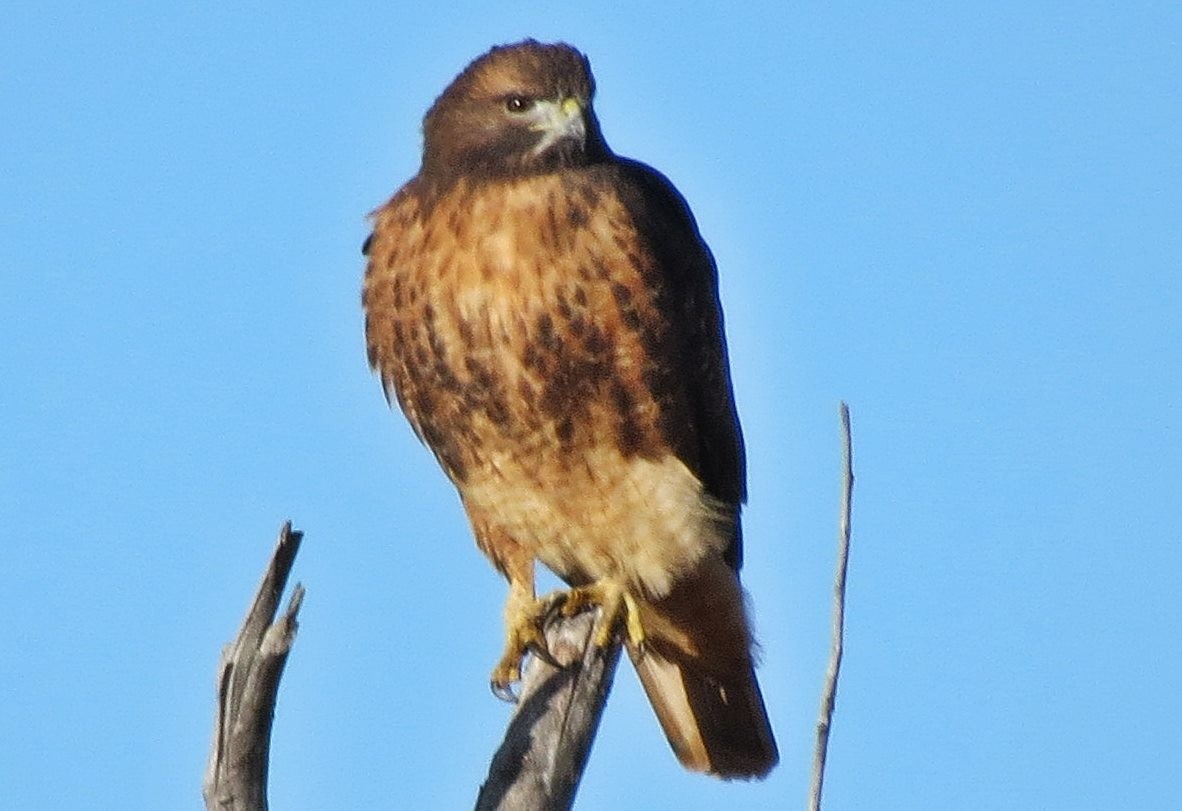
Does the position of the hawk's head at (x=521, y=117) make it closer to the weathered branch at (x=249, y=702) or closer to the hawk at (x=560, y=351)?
the hawk at (x=560, y=351)

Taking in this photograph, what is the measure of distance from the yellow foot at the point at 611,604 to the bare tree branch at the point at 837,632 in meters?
2.18

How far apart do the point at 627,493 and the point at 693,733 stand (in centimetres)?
105

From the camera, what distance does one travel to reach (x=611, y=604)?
596cm

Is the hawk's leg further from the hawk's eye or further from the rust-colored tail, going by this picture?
the hawk's eye

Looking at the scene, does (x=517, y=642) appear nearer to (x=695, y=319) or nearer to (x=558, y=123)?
(x=695, y=319)

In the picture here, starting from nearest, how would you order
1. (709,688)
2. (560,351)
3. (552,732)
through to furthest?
(552,732), (560,351), (709,688)

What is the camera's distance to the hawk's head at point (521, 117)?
6.21m

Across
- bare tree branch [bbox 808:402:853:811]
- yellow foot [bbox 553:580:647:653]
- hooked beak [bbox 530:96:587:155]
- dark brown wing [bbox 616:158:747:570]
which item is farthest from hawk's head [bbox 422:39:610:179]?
bare tree branch [bbox 808:402:853:811]

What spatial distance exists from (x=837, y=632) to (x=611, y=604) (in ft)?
8.00

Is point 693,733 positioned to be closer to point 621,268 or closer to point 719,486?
point 719,486

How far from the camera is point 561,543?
20.9ft

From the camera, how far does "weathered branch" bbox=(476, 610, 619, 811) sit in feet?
14.9

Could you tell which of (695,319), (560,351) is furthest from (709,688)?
(560,351)

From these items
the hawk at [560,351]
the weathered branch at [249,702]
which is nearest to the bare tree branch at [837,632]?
the weathered branch at [249,702]
